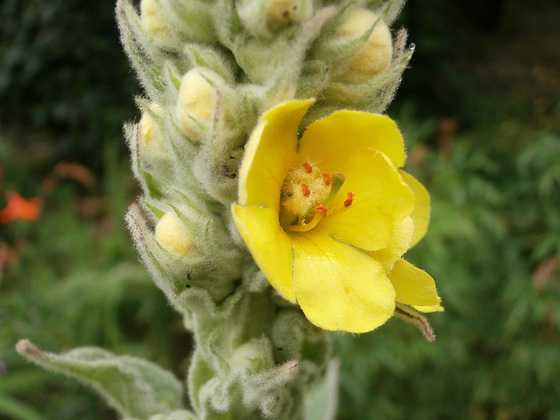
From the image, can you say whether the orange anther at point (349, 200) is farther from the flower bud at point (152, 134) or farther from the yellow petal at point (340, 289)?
the flower bud at point (152, 134)

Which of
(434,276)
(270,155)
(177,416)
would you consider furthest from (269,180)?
(434,276)

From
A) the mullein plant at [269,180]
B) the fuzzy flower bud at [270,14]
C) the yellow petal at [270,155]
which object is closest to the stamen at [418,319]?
the mullein plant at [269,180]

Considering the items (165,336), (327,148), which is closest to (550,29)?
(165,336)

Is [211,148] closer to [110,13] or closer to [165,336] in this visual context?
[165,336]

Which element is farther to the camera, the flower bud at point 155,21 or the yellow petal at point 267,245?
the flower bud at point 155,21

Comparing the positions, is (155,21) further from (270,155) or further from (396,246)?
(396,246)

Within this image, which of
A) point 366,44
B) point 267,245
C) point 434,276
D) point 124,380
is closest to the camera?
point 267,245
